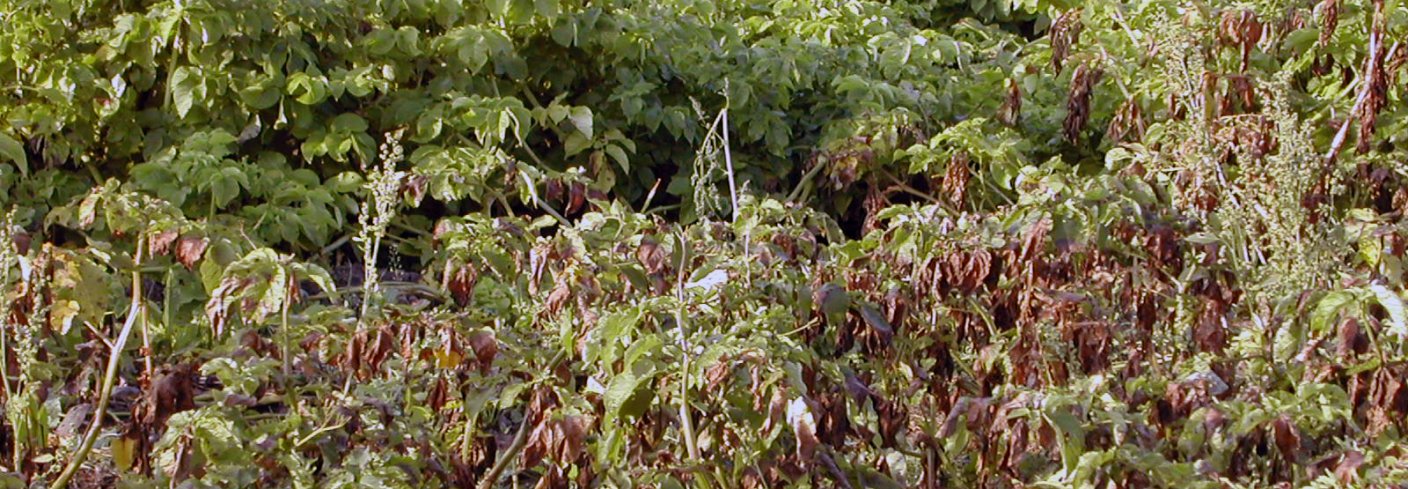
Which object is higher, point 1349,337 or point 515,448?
point 1349,337

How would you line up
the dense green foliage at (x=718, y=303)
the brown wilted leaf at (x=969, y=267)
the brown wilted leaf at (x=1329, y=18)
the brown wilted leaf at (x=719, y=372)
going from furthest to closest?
1. the brown wilted leaf at (x=1329, y=18)
2. the brown wilted leaf at (x=969, y=267)
3. the dense green foliage at (x=718, y=303)
4. the brown wilted leaf at (x=719, y=372)

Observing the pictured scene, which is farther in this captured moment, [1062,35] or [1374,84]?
[1062,35]

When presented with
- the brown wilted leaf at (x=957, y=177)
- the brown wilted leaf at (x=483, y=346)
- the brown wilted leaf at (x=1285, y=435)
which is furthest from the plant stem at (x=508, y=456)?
the brown wilted leaf at (x=957, y=177)

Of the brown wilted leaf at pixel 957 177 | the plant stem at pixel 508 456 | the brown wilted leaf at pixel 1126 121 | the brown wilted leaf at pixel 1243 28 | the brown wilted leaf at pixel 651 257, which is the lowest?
the brown wilted leaf at pixel 957 177

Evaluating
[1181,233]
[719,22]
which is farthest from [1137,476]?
[719,22]

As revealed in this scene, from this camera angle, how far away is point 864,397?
256cm

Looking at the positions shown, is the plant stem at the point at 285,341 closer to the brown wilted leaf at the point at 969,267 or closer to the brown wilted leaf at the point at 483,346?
the brown wilted leaf at the point at 483,346

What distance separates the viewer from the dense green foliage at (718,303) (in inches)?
101

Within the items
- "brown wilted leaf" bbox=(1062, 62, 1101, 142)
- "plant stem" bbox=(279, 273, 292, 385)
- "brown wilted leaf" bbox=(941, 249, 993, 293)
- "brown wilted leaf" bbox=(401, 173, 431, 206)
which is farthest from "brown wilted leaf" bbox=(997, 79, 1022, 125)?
"plant stem" bbox=(279, 273, 292, 385)

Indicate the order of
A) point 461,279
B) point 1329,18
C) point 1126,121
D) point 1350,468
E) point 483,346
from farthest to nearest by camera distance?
point 1126,121
point 1329,18
point 461,279
point 483,346
point 1350,468

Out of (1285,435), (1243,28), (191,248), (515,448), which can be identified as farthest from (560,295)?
(1243,28)

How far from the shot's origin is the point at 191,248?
2.70 m

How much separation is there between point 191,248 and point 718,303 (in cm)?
75

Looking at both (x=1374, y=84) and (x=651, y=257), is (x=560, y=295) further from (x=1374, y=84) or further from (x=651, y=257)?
(x=1374, y=84)
